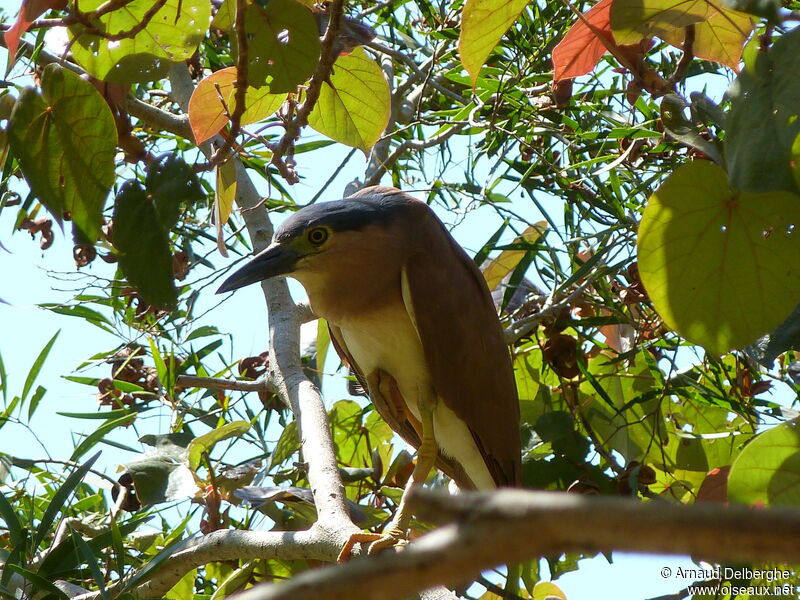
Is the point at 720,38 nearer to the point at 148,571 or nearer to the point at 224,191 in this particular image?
the point at 224,191

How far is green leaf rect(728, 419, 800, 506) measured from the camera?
1.29 metres

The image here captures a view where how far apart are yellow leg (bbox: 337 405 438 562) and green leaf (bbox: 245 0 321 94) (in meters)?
0.86

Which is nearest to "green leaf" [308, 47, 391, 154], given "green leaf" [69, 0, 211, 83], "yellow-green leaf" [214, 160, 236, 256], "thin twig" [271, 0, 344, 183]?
"thin twig" [271, 0, 344, 183]

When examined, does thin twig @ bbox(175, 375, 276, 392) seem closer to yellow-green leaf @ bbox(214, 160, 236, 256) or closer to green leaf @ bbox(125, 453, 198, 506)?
green leaf @ bbox(125, 453, 198, 506)

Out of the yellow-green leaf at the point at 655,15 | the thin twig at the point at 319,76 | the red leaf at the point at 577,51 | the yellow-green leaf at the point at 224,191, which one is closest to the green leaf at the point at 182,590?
the yellow-green leaf at the point at 224,191

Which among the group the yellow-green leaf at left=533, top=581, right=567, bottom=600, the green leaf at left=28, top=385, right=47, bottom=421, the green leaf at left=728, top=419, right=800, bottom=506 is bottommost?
the yellow-green leaf at left=533, top=581, right=567, bottom=600

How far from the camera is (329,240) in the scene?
7.60ft

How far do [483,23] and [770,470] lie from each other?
3.09ft

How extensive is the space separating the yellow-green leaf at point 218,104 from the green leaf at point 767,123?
3.32 ft

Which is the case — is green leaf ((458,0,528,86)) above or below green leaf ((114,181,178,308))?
above

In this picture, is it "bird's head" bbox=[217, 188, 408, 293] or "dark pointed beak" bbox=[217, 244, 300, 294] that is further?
"bird's head" bbox=[217, 188, 408, 293]

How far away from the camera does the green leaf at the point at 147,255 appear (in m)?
1.56

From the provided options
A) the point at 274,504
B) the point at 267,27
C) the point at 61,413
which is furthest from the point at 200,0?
the point at 61,413

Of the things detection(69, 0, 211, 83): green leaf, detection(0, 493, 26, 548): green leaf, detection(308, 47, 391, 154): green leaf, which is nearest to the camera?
detection(69, 0, 211, 83): green leaf
